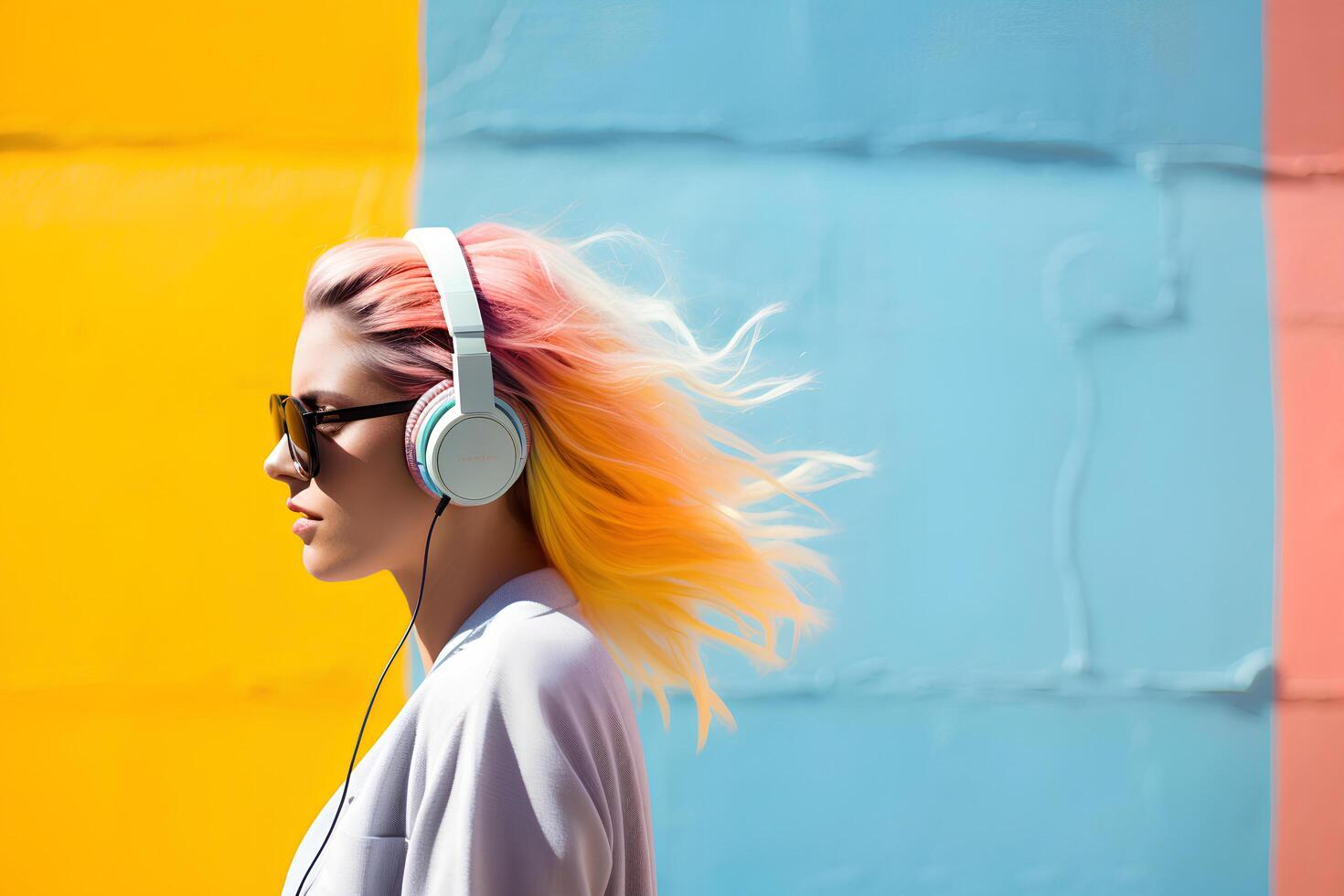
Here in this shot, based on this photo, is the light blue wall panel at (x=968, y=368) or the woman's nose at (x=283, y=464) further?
the light blue wall panel at (x=968, y=368)

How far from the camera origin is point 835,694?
92.9 inches

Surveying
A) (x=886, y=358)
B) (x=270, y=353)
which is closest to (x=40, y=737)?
(x=270, y=353)

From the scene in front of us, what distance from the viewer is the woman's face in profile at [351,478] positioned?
1.25m

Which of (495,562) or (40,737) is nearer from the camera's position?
(495,562)

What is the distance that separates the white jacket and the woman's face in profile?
0.55 feet

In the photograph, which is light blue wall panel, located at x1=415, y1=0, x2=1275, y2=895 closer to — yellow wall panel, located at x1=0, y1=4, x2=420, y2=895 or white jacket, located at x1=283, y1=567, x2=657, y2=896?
yellow wall panel, located at x1=0, y1=4, x2=420, y2=895

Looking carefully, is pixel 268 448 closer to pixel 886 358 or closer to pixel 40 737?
pixel 40 737

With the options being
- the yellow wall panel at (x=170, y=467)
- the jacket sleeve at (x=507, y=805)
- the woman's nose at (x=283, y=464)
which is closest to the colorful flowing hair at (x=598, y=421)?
the woman's nose at (x=283, y=464)

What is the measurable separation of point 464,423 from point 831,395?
136 cm

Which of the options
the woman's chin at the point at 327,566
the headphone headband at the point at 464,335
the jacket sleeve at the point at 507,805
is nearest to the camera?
the jacket sleeve at the point at 507,805

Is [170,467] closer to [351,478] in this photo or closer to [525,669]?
[351,478]

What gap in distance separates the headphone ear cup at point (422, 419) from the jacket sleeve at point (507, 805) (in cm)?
25

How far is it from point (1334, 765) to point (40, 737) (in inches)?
110

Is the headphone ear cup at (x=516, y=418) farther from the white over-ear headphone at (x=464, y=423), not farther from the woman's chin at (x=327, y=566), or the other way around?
the woman's chin at (x=327, y=566)
